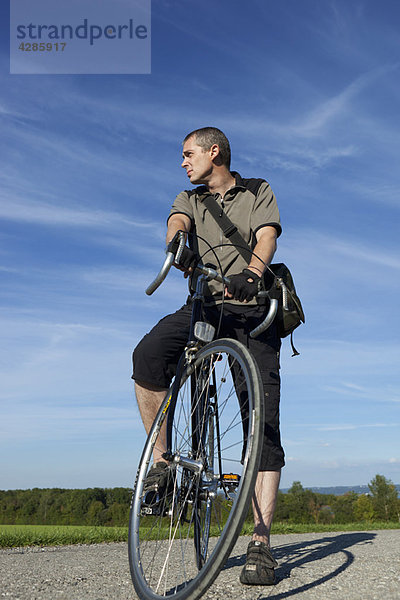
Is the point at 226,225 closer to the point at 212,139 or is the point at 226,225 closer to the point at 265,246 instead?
the point at 265,246

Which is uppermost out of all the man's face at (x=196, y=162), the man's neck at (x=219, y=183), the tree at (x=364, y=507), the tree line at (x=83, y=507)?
the man's face at (x=196, y=162)

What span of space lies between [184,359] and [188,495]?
0.79 m

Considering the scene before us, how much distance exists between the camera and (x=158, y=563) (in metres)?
3.12

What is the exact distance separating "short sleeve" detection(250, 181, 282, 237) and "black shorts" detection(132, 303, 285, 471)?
600 millimetres

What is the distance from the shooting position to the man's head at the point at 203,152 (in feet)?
13.4

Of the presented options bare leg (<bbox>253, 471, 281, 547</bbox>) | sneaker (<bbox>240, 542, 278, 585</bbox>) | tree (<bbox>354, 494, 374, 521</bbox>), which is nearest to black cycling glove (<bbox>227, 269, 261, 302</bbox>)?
bare leg (<bbox>253, 471, 281, 547</bbox>)

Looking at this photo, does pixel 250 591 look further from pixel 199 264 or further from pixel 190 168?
pixel 190 168

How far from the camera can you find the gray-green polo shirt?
3.90m

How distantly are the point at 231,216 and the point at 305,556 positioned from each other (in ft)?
9.78

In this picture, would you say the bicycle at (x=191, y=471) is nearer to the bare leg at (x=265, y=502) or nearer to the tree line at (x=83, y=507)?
the bare leg at (x=265, y=502)

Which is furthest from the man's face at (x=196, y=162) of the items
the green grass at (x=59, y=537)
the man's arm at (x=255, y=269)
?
the green grass at (x=59, y=537)

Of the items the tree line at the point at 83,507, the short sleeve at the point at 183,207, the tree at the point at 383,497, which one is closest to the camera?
the short sleeve at the point at 183,207

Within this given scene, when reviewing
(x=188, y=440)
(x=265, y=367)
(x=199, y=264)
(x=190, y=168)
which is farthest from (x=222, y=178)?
(x=188, y=440)

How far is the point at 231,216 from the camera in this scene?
Answer: 4.04 meters
